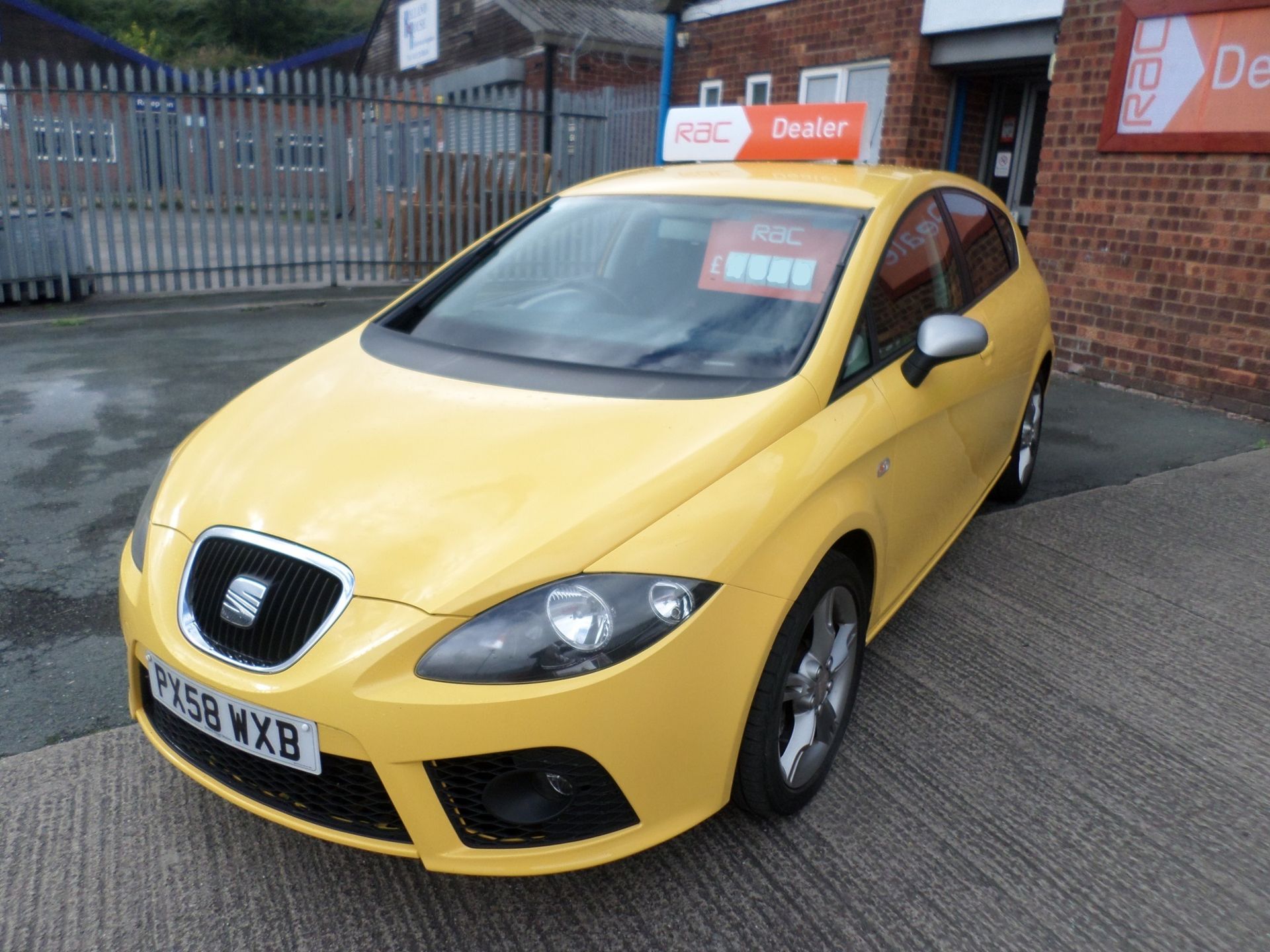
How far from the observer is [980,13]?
8586 mm

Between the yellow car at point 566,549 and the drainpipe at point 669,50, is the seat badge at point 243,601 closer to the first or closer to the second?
the yellow car at point 566,549

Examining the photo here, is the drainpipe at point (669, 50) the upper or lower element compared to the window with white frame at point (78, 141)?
upper

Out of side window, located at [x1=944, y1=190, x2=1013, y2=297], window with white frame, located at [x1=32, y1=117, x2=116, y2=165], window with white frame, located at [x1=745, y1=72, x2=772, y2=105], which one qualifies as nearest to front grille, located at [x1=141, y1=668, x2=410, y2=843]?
side window, located at [x1=944, y1=190, x2=1013, y2=297]

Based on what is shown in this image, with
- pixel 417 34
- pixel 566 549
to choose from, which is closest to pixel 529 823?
pixel 566 549

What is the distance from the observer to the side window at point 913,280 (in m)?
2.89

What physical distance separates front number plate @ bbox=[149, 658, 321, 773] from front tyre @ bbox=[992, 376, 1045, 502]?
3596 mm

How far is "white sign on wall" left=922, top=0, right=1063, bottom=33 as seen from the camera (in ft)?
26.1

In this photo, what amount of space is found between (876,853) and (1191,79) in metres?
6.60

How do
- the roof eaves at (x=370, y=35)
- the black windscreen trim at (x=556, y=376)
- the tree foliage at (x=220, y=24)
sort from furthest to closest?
the tree foliage at (x=220, y=24) → the roof eaves at (x=370, y=35) → the black windscreen trim at (x=556, y=376)

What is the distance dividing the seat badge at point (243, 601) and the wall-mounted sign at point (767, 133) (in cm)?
288

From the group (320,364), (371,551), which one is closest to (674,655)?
(371,551)

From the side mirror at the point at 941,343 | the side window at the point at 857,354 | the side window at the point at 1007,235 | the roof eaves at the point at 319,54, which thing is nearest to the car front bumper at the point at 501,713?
the side window at the point at 857,354

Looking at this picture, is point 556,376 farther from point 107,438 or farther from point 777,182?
point 107,438

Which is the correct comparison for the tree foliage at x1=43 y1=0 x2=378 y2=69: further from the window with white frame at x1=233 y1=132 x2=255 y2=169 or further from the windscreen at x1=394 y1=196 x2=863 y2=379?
the windscreen at x1=394 y1=196 x2=863 y2=379
